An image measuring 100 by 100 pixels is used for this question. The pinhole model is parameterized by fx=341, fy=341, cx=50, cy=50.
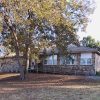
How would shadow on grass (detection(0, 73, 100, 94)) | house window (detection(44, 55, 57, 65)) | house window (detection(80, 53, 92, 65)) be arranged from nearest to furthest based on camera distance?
shadow on grass (detection(0, 73, 100, 94)) → house window (detection(80, 53, 92, 65)) → house window (detection(44, 55, 57, 65))

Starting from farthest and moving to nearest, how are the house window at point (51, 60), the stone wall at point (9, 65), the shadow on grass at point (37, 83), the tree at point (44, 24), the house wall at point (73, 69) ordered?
the stone wall at point (9, 65), the house window at point (51, 60), the house wall at point (73, 69), the tree at point (44, 24), the shadow on grass at point (37, 83)

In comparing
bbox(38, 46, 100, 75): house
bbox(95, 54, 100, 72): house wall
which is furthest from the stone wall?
bbox(95, 54, 100, 72): house wall

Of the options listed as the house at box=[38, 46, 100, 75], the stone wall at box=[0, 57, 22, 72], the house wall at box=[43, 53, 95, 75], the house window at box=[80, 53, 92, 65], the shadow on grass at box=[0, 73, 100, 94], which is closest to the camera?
the shadow on grass at box=[0, 73, 100, 94]

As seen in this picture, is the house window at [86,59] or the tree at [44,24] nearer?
the tree at [44,24]

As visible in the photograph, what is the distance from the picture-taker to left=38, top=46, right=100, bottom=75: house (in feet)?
164

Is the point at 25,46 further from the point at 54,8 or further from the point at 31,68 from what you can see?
the point at 31,68

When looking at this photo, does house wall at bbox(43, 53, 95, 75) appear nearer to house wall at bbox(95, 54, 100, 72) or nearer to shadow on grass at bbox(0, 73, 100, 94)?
house wall at bbox(95, 54, 100, 72)

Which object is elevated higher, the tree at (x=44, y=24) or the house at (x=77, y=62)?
the tree at (x=44, y=24)

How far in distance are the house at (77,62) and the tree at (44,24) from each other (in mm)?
10019

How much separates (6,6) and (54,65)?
85.0 feet

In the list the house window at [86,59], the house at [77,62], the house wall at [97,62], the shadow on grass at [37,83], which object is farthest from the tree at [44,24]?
the house wall at [97,62]

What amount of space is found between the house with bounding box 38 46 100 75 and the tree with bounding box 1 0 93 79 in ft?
32.9

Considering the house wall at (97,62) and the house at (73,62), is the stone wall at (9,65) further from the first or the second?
the house wall at (97,62)

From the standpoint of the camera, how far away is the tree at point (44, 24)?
31.3 metres
